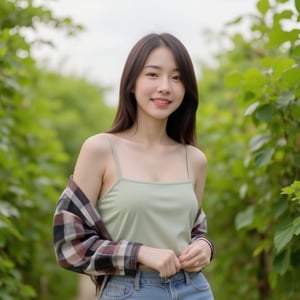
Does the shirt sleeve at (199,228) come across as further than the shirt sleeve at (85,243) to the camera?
Yes

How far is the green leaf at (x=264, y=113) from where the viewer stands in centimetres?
347

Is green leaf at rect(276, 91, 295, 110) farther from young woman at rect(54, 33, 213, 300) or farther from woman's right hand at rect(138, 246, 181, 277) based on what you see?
woman's right hand at rect(138, 246, 181, 277)

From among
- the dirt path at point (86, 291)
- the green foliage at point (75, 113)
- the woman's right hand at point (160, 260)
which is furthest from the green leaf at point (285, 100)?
the green foliage at point (75, 113)

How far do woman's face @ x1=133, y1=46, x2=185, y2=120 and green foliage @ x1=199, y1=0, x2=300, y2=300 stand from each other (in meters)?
0.53

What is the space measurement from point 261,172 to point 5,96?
1.58 m

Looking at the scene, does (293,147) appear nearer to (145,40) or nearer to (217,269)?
(145,40)

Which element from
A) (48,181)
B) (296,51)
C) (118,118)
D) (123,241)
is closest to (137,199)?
(123,241)

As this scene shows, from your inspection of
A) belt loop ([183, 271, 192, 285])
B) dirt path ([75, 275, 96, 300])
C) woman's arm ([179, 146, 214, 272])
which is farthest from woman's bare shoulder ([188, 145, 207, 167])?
dirt path ([75, 275, 96, 300])

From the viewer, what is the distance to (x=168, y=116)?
3090 mm

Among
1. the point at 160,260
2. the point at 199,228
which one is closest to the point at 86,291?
the point at 199,228

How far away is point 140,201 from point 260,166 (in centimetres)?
99

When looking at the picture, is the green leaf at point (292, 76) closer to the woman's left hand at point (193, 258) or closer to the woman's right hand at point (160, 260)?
the woman's left hand at point (193, 258)

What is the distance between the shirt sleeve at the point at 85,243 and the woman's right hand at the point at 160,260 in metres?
0.03

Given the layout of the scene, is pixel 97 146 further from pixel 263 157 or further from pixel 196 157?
pixel 263 157
